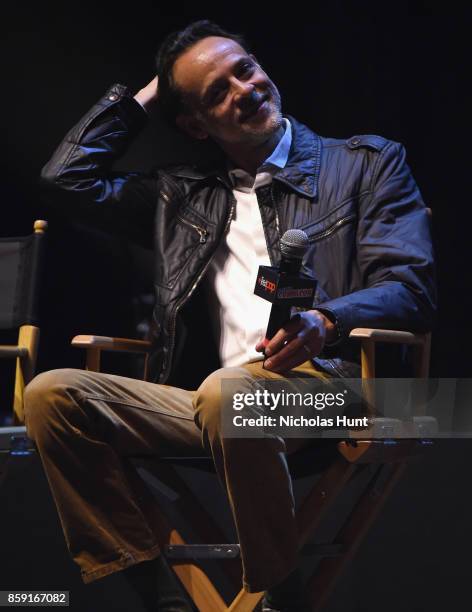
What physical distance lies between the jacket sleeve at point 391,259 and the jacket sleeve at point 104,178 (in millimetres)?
677

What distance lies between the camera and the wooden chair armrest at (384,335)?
1914mm

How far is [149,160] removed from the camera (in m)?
3.55

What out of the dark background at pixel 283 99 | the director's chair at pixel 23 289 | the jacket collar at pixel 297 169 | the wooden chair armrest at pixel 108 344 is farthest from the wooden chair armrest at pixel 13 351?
the dark background at pixel 283 99

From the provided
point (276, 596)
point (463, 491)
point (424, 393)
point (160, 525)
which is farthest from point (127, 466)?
point (463, 491)

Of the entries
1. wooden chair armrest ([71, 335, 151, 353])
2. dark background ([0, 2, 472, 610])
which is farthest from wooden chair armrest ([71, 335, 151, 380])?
dark background ([0, 2, 472, 610])

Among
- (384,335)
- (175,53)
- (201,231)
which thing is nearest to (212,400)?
(384,335)

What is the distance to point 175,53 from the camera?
A: 2.49 meters

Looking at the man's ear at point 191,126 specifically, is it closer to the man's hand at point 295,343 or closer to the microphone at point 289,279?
the man's hand at point 295,343

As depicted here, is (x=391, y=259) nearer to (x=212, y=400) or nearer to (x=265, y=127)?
(x=265, y=127)

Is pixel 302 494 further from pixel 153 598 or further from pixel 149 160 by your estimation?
pixel 149 160

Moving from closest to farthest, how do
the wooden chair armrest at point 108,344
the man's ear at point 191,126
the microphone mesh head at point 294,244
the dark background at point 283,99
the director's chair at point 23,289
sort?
the microphone mesh head at point 294,244
the wooden chair armrest at point 108,344
the director's chair at point 23,289
the man's ear at point 191,126
the dark background at point 283,99

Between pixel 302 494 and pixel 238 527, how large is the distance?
0.96 m

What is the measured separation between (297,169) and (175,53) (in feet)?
1.73

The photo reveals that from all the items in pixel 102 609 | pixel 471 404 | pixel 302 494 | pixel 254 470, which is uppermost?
pixel 254 470
